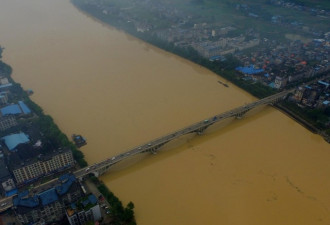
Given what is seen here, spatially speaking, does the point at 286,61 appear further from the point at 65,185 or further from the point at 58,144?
the point at 65,185

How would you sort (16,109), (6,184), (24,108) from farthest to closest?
(24,108) → (16,109) → (6,184)

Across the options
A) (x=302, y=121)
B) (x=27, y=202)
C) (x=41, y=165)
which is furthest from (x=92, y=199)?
(x=302, y=121)

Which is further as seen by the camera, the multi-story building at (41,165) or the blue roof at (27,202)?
the multi-story building at (41,165)

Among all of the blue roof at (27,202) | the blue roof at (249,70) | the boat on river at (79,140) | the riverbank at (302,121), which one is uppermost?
the blue roof at (27,202)

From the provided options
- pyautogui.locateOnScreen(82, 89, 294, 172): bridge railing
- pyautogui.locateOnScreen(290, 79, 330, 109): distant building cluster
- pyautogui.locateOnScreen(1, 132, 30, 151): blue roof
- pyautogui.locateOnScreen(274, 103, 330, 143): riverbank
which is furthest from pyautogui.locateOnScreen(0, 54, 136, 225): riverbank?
pyautogui.locateOnScreen(290, 79, 330, 109): distant building cluster

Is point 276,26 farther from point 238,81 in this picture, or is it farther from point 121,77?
point 121,77

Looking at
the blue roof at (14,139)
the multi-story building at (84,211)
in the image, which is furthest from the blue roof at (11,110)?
the multi-story building at (84,211)

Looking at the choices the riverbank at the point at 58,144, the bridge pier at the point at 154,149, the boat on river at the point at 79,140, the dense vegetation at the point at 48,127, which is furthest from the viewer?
the boat on river at the point at 79,140

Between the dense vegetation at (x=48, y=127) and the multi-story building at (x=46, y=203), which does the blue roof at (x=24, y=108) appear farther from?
the multi-story building at (x=46, y=203)

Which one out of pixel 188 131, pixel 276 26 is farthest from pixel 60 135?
pixel 276 26
